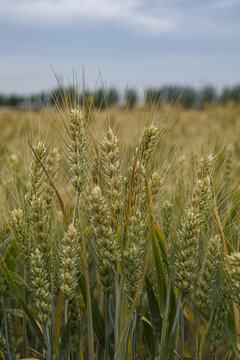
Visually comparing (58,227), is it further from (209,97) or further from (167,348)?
(209,97)

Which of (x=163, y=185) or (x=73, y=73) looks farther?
(x=163, y=185)

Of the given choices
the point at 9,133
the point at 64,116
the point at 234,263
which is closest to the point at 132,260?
the point at 234,263

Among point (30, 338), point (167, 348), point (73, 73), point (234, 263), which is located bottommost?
point (30, 338)

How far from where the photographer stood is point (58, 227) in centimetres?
Answer: 122

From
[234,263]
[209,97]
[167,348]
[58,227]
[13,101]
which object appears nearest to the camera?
[234,263]

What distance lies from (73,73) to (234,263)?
80 cm

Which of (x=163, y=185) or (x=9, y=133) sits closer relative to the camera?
(x=163, y=185)

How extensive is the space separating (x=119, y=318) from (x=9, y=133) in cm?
421

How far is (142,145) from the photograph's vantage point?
111 cm

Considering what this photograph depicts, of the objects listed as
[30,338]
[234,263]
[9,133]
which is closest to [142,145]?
[234,263]

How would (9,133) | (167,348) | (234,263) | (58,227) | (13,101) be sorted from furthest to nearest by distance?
(13,101) → (9,133) → (58,227) → (167,348) → (234,263)

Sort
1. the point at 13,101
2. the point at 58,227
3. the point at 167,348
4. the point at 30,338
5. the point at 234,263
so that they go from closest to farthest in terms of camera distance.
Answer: the point at 234,263 → the point at 167,348 → the point at 58,227 → the point at 30,338 → the point at 13,101

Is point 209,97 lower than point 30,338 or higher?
higher

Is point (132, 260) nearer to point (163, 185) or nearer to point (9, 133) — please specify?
point (163, 185)
